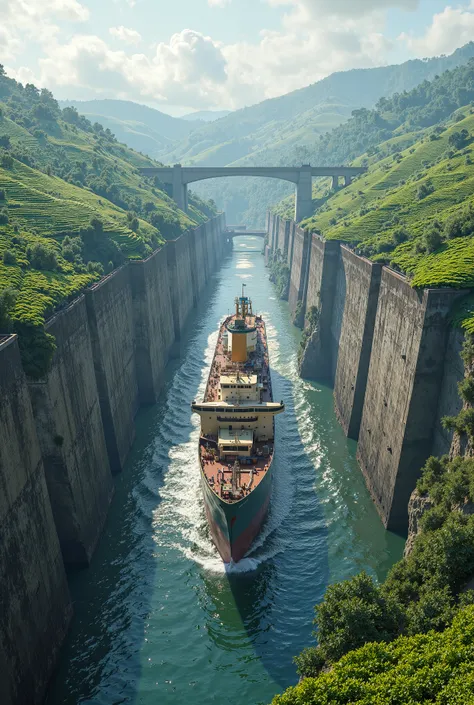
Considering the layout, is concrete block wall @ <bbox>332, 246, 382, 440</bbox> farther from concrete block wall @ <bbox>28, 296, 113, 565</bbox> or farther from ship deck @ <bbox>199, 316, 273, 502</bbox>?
concrete block wall @ <bbox>28, 296, 113, 565</bbox>

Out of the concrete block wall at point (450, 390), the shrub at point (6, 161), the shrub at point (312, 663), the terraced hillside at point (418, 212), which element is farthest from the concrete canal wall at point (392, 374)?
the shrub at point (6, 161)

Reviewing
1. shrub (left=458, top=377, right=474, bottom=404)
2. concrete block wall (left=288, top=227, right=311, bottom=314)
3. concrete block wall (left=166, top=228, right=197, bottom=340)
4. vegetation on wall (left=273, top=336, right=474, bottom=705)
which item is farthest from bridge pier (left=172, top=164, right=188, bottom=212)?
vegetation on wall (left=273, top=336, right=474, bottom=705)

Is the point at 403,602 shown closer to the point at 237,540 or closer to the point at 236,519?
the point at 236,519

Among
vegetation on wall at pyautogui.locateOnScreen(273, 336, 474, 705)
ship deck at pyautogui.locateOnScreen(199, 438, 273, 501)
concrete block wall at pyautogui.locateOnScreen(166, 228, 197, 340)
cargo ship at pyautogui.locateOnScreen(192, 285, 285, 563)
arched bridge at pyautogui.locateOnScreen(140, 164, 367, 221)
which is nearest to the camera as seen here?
vegetation on wall at pyautogui.locateOnScreen(273, 336, 474, 705)

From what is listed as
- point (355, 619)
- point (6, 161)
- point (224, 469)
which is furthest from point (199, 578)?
point (6, 161)

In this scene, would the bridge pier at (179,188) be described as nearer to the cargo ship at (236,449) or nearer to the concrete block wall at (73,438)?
the cargo ship at (236,449)

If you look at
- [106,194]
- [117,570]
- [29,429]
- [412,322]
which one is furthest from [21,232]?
[106,194]
